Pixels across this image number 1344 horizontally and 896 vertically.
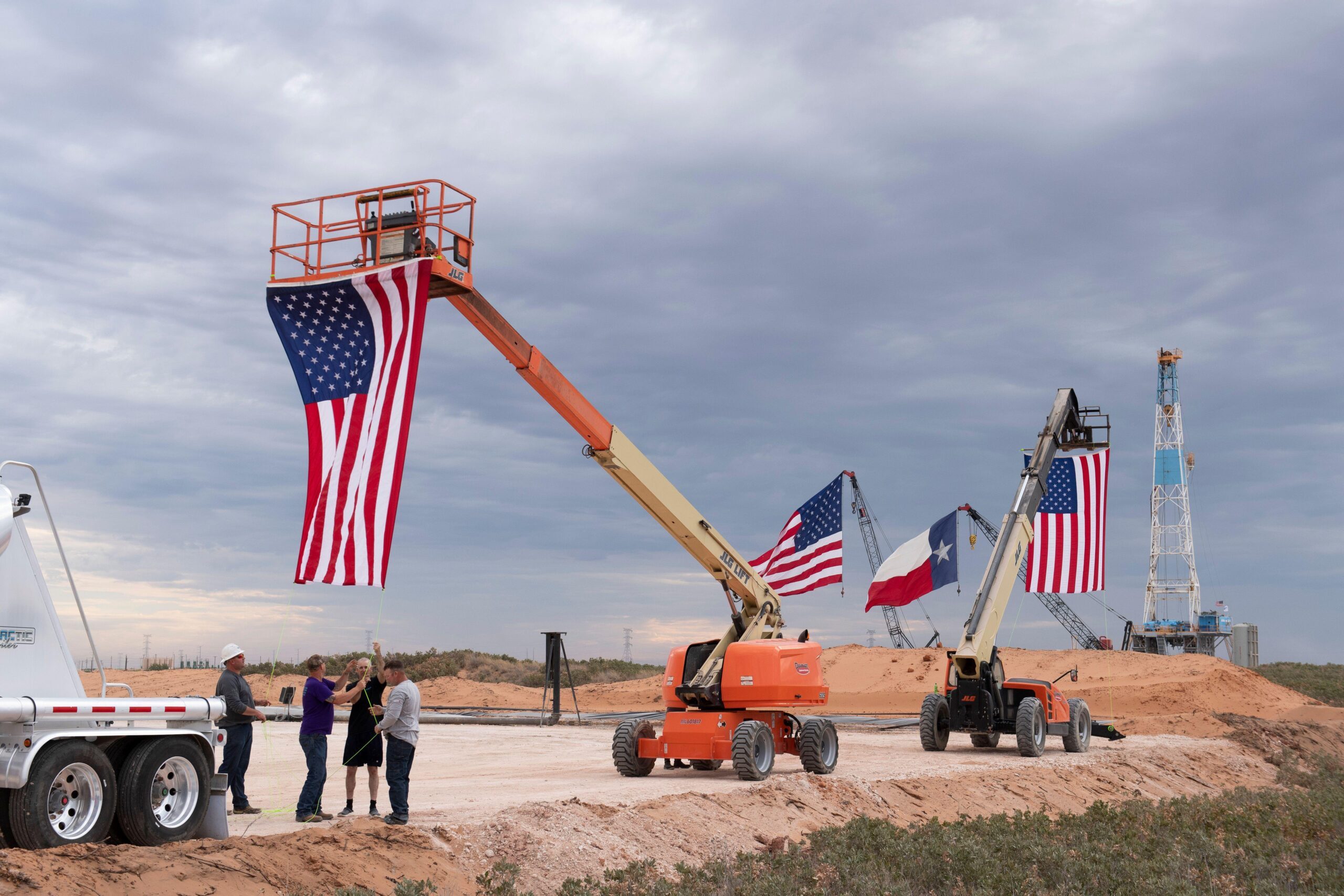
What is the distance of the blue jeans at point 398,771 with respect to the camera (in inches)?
480

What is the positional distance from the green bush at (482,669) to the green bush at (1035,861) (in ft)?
145

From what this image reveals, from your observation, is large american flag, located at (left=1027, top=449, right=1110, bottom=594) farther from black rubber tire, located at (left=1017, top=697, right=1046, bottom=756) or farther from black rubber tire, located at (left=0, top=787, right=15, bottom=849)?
black rubber tire, located at (left=0, top=787, right=15, bottom=849)

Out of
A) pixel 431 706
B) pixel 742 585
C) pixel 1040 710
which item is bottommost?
pixel 431 706

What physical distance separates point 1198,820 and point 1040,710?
6575 mm

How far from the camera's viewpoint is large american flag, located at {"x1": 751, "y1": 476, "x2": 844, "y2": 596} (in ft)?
77.5

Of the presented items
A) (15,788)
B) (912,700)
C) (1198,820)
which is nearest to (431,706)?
(912,700)

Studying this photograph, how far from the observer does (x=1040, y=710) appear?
24344 mm

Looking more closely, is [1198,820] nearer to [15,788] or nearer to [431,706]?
[15,788]

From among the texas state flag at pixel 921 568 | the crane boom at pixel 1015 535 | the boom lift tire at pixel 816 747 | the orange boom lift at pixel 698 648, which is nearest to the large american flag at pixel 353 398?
the orange boom lift at pixel 698 648

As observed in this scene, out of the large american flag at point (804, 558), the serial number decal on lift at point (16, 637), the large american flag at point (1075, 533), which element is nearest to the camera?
the serial number decal on lift at point (16, 637)

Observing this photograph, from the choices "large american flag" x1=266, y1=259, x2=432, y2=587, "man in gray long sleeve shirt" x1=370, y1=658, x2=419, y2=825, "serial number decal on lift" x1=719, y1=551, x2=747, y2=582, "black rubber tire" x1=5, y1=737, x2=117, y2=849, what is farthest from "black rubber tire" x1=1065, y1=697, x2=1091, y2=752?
"black rubber tire" x1=5, y1=737, x2=117, y2=849

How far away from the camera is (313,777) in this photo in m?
13.0

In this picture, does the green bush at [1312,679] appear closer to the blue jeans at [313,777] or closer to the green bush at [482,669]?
the green bush at [482,669]

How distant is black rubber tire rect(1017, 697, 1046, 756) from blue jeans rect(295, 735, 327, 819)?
15.7 m
